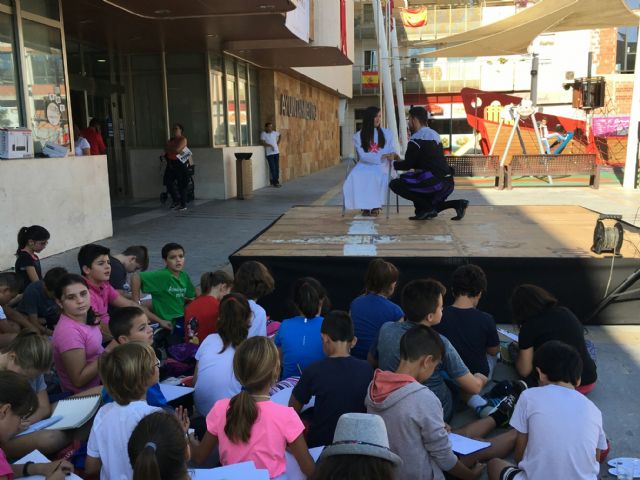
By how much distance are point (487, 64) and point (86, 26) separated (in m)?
29.8

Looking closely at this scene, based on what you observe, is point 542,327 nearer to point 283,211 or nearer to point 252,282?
point 252,282

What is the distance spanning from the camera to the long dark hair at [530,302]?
11.1 ft

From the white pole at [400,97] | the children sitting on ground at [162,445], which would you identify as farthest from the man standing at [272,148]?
the children sitting on ground at [162,445]

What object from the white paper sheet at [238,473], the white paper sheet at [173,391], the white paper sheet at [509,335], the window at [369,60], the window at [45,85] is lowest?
the white paper sheet at [509,335]

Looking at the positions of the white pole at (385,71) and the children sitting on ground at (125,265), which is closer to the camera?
the children sitting on ground at (125,265)

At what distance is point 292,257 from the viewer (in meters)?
5.19

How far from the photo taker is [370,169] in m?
7.51

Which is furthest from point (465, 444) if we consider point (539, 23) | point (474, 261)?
point (539, 23)

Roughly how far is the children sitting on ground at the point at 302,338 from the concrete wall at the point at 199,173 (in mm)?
9991

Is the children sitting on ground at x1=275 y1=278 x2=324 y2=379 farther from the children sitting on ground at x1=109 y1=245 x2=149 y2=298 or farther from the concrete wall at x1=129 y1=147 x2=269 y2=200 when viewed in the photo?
the concrete wall at x1=129 y1=147 x2=269 y2=200

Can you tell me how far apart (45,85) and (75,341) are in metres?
5.52

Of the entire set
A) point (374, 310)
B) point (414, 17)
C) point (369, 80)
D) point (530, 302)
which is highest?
point (414, 17)

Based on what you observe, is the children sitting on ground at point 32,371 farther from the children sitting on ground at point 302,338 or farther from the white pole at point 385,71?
the white pole at point 385,71

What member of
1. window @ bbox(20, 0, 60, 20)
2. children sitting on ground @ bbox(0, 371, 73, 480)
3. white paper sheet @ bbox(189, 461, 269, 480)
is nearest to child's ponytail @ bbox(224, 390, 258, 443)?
white paper sheet @ bbox(189, 461, 269, 480)
